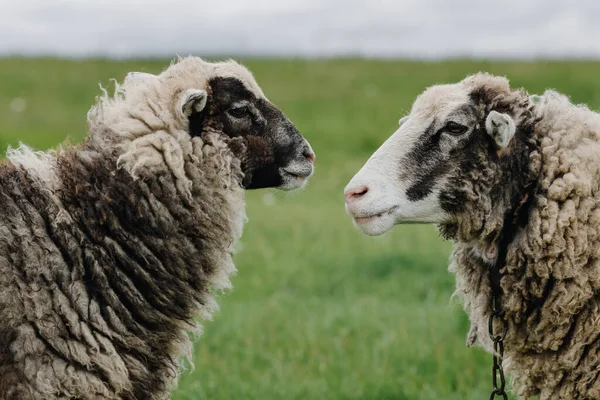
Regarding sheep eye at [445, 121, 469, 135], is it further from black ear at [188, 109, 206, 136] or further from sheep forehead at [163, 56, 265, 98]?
black ear at [188, 109, 206, 136]

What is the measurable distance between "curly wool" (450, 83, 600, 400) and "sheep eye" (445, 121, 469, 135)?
0.75 ft

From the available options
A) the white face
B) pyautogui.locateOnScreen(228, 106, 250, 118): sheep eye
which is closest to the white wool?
pyautogui.locateOnScreen(228, 106, 250, 118): sheep eye

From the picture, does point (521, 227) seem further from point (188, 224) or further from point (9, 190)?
point (9, 190)

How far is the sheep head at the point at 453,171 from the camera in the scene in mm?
4047

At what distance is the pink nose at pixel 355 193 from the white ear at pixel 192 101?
87 centimetres

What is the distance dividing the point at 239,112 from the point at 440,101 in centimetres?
106

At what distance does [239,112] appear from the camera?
4391mm

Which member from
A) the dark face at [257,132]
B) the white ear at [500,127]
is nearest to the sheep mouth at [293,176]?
the dark face at [257,132]

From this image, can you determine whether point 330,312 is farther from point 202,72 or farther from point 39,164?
point 39,164

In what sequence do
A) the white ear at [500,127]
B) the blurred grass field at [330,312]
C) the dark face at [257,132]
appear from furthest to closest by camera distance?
the blurred grass field at [330,312]
the dark face at [257,132]
the white ear at [500,127]

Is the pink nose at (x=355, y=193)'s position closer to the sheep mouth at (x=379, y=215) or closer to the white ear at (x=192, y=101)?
the sheep mouth at (x=379, y=215)

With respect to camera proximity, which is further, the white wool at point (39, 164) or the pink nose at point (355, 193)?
the pink nose at point (355, 193)

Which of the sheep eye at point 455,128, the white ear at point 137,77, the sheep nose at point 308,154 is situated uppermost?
the white ear at point 137,77

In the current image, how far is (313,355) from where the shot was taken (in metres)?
6.16
